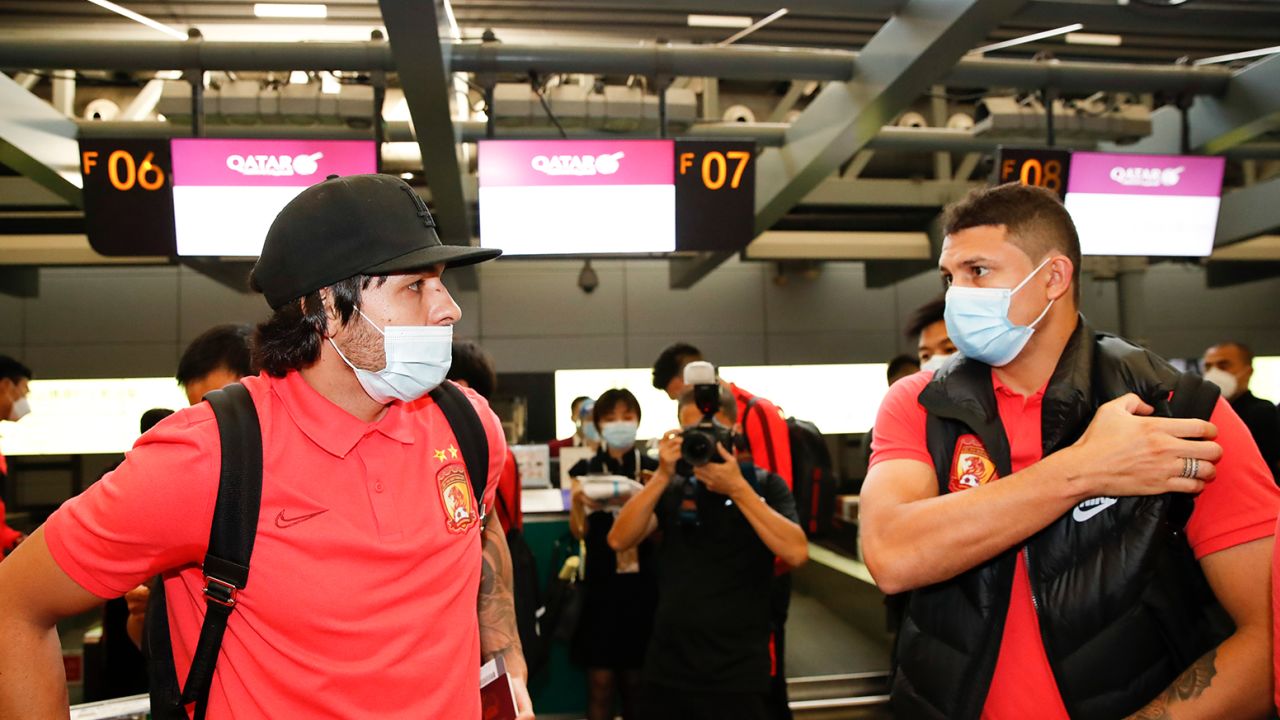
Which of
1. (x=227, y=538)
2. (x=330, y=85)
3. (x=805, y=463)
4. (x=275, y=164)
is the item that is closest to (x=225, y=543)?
(x=227, y=538)

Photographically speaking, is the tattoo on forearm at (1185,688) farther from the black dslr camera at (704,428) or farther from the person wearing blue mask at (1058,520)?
the black dslr camera at (704,428)

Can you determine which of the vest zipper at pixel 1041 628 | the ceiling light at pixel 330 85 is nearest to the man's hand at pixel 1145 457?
the vest zipper at pixel 1041 628

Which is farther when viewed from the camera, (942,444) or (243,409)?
(942,444)

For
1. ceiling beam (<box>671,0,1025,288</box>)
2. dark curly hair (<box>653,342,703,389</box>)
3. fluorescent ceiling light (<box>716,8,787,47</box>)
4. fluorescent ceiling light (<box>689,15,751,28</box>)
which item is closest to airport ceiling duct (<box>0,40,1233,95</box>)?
fluorescent ceiling light (<box>716,8,787,47</box>)

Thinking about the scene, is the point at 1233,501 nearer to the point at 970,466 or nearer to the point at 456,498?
the point at 970,466

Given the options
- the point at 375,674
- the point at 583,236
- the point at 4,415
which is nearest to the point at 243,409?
the point at 375,674

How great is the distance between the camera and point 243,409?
1.34 meters

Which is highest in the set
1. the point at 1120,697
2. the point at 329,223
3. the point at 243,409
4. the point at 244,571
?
the point at 329,223

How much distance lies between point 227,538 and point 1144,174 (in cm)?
508

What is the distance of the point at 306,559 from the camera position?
4.33 feet

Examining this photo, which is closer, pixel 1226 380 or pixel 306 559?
pixel 306 559

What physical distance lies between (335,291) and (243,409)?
0.25m

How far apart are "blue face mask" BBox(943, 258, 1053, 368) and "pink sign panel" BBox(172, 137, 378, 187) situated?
3235 millimetres

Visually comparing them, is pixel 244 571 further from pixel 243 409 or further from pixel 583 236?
pixel 583 236
